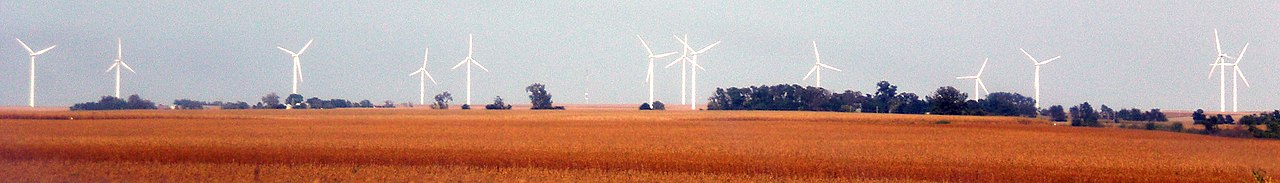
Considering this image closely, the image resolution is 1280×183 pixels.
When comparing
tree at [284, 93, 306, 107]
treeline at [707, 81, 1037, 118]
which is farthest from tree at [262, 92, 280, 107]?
treeline at [707, 81, 1037, 118]

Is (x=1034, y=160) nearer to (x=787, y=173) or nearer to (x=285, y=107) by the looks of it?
(x=787, y=173)

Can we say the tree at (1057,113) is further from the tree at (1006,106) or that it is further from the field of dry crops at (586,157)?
the field of dry crops at (586,157)

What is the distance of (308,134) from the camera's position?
50875 mm

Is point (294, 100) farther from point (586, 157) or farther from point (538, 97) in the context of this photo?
point (586, 157)

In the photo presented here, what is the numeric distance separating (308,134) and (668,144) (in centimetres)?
1712

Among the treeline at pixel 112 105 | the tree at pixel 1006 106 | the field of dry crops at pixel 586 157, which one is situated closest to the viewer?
the field of dry crops at pixel 586 157

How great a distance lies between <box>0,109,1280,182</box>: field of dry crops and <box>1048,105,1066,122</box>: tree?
4535 cm

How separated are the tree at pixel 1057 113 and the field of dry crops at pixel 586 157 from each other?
45.3m

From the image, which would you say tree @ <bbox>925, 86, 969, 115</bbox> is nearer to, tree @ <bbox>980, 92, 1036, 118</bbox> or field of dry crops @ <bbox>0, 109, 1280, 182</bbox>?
tree @ <bbox>980, 92, 1036, 118</bbox>

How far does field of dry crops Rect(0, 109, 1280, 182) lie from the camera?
1162 inches

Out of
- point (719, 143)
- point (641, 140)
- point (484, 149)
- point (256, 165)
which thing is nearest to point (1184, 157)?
point (719, 143)

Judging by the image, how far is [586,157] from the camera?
35906mm

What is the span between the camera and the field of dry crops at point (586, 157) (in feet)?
96.8

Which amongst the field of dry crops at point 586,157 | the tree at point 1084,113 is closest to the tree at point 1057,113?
the tree at point 1084,113
